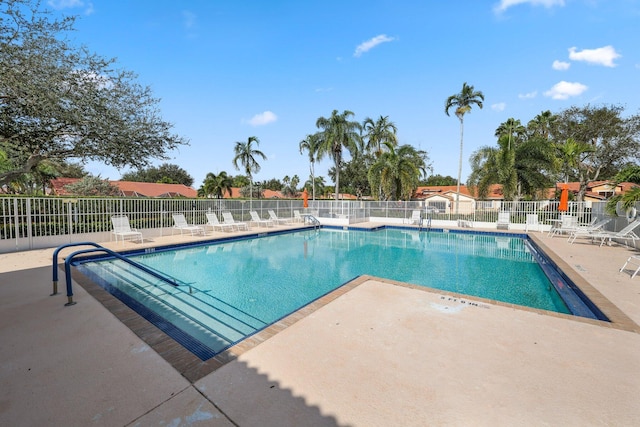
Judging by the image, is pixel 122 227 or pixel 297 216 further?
pixel 297 216

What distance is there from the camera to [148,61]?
9.69 metres

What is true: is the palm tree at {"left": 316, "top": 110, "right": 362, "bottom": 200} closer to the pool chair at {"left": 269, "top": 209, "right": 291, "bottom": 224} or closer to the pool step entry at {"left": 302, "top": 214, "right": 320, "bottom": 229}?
the pool step entry at {"left": 302, "top": 214, "right": 320, "bottom": 229}

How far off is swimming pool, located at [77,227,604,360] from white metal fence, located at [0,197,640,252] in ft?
8.22

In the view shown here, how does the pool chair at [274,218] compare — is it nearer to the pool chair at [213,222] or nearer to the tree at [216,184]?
the pool chair at [213,222]

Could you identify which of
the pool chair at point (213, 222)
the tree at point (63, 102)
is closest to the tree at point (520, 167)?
the pool chair at point (213, 222)

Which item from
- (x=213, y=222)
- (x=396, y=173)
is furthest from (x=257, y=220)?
(x=396, y=173)

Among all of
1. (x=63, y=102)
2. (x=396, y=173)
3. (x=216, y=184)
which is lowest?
(x=216, y=184)

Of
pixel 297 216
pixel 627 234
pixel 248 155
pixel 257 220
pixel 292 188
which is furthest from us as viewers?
pixel 292 188

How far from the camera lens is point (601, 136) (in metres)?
25.2

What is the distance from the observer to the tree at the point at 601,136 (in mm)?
24094

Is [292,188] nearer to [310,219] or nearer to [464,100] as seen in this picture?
[310,219]

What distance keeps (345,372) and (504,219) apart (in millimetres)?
17061

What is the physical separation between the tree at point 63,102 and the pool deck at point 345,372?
4198 millimetres

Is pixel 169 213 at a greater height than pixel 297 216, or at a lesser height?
greater
